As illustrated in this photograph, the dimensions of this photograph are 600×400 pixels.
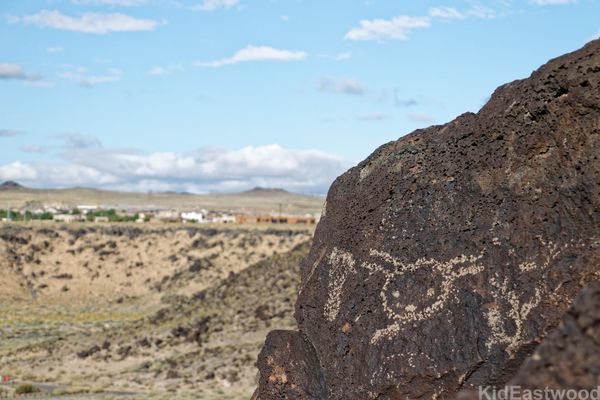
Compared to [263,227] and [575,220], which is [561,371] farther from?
[263,227]

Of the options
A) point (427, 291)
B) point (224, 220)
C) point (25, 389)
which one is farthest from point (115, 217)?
point (427, 291)

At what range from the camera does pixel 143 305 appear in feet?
211

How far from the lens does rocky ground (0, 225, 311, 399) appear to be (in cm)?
3497

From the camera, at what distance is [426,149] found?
874 centimetres

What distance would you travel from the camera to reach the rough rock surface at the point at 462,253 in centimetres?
747

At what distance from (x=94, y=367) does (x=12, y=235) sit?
43.1 meters

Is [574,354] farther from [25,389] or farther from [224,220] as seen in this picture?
[224,220]

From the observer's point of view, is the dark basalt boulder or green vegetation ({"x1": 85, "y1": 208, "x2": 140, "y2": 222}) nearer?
the dark basalt boulder

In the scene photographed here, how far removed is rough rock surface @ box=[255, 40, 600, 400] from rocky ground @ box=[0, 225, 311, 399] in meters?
21.3

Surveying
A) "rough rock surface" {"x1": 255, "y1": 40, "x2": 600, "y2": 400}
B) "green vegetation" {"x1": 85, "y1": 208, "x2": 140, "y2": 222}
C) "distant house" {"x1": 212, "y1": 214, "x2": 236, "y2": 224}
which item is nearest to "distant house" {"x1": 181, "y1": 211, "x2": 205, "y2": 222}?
"distant house" {"x1": 212, "y1": 214, "x2": 236, "y2": 224}

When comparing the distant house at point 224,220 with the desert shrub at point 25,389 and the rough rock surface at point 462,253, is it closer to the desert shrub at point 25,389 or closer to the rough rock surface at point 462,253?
the desert shrub at point 25,389

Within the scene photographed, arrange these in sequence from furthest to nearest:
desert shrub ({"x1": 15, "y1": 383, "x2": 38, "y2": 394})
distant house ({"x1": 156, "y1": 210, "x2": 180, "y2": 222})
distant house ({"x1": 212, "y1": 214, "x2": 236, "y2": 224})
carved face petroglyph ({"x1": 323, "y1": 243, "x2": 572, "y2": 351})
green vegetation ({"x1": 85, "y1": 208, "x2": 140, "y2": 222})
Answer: distant house ({"x1": 156, "y1": 210, "x2": 180, "y2": 222}) → green vegetation ({"x1": 85, "y1": 208, "x2": 140, "y2": 222}) → distant house ({"x1": 212, "y1": 214, "x2": 236, "y2": 224}) → desert shrub ({"x1": 15, "y1": 383, "x2": 38, "y2": 394}) → carved face petroglyph ({"x1": 323, "y1": 243, "x2": 572, "y2": 351})

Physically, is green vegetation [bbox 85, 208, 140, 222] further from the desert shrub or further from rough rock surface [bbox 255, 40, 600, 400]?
rough rock surface [bbox 255, 40, 600, 400]

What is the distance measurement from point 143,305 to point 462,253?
57894 mm
